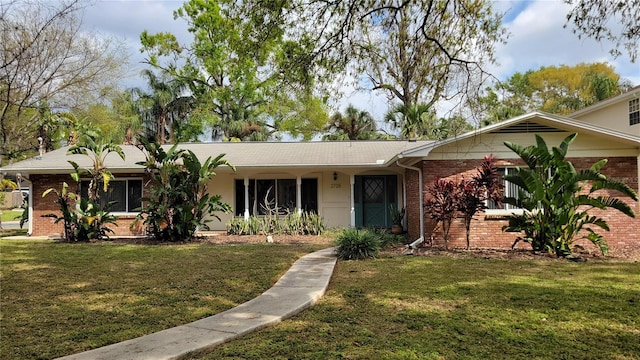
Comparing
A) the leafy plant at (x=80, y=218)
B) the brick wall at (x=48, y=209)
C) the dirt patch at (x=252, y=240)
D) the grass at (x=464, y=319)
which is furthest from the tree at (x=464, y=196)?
the brick wall at (x=48, y=209)

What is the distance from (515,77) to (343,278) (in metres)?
39.8

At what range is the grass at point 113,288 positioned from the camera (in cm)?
491

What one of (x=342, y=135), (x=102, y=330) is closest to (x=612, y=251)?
(x=102, y=330)

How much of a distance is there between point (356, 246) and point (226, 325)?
5.51m

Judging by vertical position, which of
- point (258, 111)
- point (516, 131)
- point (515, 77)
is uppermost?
point (515, 77)

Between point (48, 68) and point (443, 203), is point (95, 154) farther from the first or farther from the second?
point (443, 203)

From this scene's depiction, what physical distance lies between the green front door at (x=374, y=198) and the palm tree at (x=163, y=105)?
16.0 metres

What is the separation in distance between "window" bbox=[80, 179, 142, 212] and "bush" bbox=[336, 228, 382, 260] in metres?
10.3

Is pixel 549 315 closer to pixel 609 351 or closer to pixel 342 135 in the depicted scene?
pixel 609 351

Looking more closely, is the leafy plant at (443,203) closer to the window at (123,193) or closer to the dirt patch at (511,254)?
the dirt patch at (511,254)

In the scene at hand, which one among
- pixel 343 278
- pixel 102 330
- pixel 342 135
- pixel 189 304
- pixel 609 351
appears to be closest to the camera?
pixel 609 351

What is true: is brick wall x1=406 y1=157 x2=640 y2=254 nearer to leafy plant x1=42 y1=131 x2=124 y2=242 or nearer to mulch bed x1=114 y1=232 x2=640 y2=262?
mulch bed x1=114 y1=232 x2=640 y2=262

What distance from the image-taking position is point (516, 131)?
12.0 meters

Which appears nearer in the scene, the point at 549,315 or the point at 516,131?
the point at 549,315
